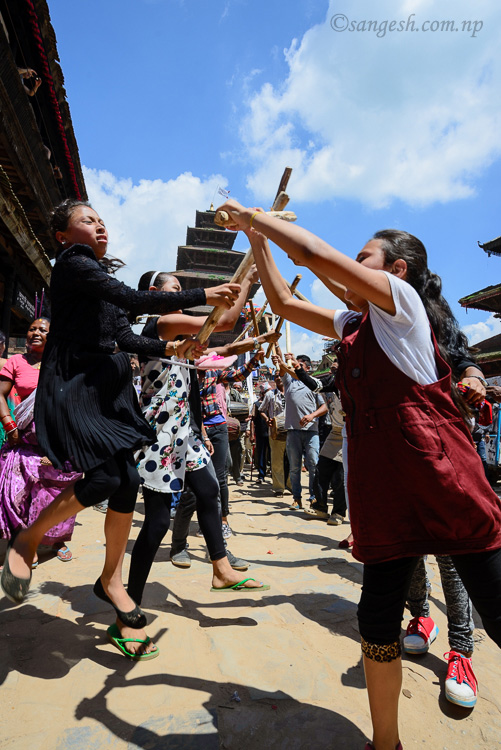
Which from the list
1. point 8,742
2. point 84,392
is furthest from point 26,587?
point 84,392

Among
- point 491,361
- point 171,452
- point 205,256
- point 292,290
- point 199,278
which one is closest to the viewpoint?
point 171,452

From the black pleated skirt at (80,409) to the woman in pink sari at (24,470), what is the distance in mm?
1669

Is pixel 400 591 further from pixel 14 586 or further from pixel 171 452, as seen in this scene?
pixel 171 452

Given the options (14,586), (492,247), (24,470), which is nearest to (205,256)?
(492,247)

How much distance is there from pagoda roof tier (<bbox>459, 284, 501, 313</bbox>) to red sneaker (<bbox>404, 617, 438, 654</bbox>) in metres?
21.2

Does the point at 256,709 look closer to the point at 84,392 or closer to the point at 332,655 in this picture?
the point at 332,655

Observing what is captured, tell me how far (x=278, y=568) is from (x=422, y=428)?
283 cm

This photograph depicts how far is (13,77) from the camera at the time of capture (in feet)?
21.0

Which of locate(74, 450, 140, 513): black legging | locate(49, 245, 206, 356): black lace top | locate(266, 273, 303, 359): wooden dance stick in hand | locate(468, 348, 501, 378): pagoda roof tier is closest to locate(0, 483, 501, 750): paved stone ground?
locate(74, 450, 140, 513): black legging

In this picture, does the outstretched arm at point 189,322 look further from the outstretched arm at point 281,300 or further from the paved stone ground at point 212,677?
the paved stone ground at point 212,677

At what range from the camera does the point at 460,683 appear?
195cm

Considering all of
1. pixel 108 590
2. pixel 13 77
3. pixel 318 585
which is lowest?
pixel 318 585

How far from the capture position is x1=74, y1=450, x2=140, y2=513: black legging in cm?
202

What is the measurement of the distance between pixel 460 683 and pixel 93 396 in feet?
6.66
